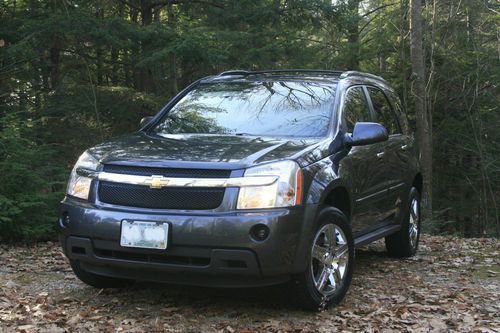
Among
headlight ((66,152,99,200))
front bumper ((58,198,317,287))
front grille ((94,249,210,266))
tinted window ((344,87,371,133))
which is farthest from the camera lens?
tinted window ((344,87,371,133))

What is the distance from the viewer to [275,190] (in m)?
3.95

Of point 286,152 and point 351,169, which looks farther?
point 351,169

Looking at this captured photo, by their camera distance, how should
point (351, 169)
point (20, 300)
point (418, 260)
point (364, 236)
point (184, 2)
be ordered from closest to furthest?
point (20, 300) < point (351, 169) < point (364, 236) < point (418, 260) < point (184, 2)

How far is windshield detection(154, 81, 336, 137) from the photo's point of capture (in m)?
4.96

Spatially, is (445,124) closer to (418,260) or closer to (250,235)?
(418,260)

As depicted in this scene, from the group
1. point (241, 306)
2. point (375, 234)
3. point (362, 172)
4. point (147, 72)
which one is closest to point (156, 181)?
point (241, 306)

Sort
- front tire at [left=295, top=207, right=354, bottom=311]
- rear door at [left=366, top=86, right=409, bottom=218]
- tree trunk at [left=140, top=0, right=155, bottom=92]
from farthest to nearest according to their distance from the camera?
tree trunk at [left=140, top=0, right=155, bottom=92] → rear door at [left=366, top=86, right=409, bottom=218] → front tire at [left=295, top=207, right=354, bottom=311]

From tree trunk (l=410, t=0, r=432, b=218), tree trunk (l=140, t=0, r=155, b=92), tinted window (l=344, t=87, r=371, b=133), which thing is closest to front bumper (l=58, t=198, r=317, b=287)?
tinted window (l=344, t=87, r=371, b=133)

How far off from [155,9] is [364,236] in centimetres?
1069

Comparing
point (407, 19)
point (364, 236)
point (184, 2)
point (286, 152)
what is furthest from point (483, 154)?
point (286, 152)

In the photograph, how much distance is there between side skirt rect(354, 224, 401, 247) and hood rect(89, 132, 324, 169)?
1.17m

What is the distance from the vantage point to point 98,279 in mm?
4902

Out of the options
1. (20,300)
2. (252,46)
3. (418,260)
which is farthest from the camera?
(252,46)

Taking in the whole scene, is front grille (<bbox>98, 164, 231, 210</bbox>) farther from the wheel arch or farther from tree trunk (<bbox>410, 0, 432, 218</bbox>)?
tree trunk (<bbox>410, 0, 432, 218</bbox>)
